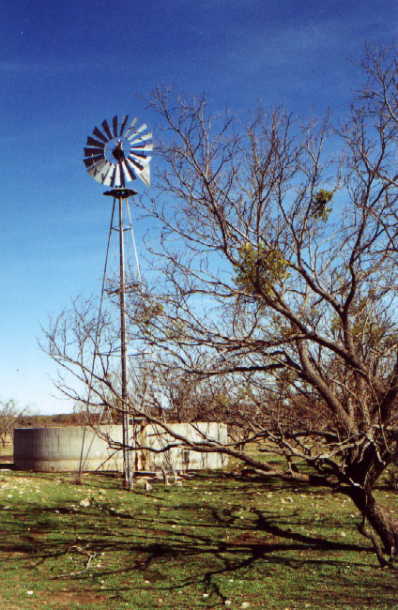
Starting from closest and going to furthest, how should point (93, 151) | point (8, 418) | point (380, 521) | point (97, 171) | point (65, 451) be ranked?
point (380, 521)
point (97, 171)
point (93, 151)
point (65, 451)
point (8, 418)

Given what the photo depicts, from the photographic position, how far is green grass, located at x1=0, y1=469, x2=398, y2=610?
27.6ft

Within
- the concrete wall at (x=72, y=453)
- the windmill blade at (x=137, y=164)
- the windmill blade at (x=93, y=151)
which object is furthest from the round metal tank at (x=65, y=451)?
the windmill blade at (x=93, y=151)

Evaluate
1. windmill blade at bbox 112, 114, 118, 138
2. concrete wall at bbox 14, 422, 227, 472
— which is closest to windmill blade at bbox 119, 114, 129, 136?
windmill blade at bbox 112, 114, 118, 138

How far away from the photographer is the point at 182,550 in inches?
425

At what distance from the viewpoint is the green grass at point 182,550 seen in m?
8.42

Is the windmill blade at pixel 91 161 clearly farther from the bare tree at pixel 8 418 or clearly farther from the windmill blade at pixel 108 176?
the bare tree at pixel 8 418

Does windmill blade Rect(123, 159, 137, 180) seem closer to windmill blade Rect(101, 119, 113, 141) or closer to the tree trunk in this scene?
windmill blade Rect(101, 119, 113, 141)

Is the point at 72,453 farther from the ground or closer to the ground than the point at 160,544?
farther from the ground

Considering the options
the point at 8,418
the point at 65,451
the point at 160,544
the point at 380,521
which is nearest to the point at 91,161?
the point at 65,451

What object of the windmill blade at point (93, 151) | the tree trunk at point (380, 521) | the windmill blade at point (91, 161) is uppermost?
the windmill blade at point (93, 151)

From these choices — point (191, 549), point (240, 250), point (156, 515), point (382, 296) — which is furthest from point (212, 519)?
point (240, 250)

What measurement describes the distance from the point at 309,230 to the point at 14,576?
6806mm

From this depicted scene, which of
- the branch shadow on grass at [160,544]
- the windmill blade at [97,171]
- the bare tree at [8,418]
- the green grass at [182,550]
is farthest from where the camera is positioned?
the bare tree at [8,418]

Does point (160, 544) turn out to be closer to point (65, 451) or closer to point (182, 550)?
point (182, 550)
